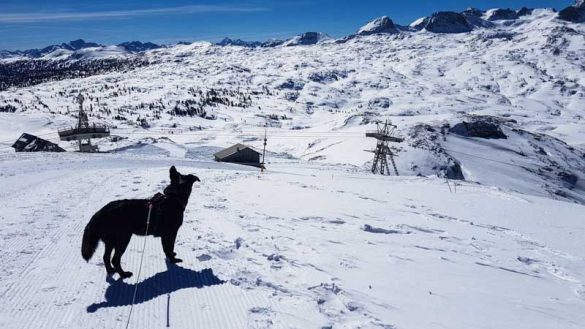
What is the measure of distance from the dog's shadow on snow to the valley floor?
0.03 m

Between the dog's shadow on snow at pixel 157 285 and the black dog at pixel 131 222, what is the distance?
0.32m

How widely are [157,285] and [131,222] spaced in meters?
1.07

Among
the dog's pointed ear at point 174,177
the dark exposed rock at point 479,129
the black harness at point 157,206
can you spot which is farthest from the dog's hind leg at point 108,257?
the dark exposed rock at point 479,129

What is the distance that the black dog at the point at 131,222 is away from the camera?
6855 mm

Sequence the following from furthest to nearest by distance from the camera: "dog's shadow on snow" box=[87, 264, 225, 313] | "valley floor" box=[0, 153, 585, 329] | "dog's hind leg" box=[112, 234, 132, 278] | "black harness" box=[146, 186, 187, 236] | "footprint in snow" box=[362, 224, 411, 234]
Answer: "footprint in snow" box=[362, 224, 411, 234] < "black harness" box=[146, 186, 187, 236] < "dog's hind leg" box=[112, 234, 132, 278] < "dog's shadow on snow" box=[87, 264, 225, 313] < "valley floor" box=[0, 153, 585, 329]

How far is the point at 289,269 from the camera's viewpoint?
7945 mm

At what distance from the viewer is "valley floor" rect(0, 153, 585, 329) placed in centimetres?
610

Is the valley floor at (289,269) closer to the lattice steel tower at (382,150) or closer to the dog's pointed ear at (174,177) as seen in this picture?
the dog's pointed ear at (174,177)

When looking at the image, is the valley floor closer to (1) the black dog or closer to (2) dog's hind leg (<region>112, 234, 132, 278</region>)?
(2) dog's hind leg (<region>112, 234, 132, 278</region>)

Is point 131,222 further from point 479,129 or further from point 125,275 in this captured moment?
point 479,129

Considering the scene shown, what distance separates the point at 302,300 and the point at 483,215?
15.2 meters

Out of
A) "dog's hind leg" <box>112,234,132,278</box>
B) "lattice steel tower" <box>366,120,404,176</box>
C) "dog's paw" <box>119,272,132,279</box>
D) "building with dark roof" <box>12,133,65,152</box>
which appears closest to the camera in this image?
"dog's hind leg" <box>112,234,132,278</box>

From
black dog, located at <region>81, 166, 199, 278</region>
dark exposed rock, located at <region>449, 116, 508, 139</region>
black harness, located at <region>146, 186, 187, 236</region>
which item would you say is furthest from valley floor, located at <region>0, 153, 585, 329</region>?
dark exposed rock, located at <region>449, 116, 508, 139</region>

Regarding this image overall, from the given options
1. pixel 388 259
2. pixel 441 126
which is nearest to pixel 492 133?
pixel 441 126
